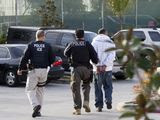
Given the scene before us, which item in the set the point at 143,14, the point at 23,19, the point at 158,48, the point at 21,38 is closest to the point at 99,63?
the point at 158,48

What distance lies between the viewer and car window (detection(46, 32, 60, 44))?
73.4 feet

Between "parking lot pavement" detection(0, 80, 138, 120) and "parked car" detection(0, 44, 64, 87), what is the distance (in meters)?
0.32

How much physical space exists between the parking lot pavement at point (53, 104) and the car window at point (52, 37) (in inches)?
134

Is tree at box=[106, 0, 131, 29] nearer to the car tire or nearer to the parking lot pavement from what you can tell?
the car tire

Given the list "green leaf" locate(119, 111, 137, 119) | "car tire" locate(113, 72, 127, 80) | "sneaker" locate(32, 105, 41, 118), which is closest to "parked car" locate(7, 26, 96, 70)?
"car tire" locate(113, 72, 127, 80)

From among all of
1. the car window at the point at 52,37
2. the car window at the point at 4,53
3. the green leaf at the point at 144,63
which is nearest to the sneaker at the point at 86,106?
the car window at the point at 4,53

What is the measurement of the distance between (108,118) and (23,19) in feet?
81.9

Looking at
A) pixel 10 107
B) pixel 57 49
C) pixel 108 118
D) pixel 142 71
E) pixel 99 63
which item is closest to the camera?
pixel 142 71

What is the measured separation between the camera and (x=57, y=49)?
2191 centimetres

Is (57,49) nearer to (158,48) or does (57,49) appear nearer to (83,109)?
(83,109)

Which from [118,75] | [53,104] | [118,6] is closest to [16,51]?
[118,75]

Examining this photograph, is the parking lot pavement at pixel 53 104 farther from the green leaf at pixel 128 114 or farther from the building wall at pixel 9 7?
the building wall at pixel 9 7

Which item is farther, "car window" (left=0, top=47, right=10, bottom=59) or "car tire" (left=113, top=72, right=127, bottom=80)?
"car tire" (left=113, top=72, right=127, bottom=80)

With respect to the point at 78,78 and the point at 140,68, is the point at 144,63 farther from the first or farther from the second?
the point at 78,78
